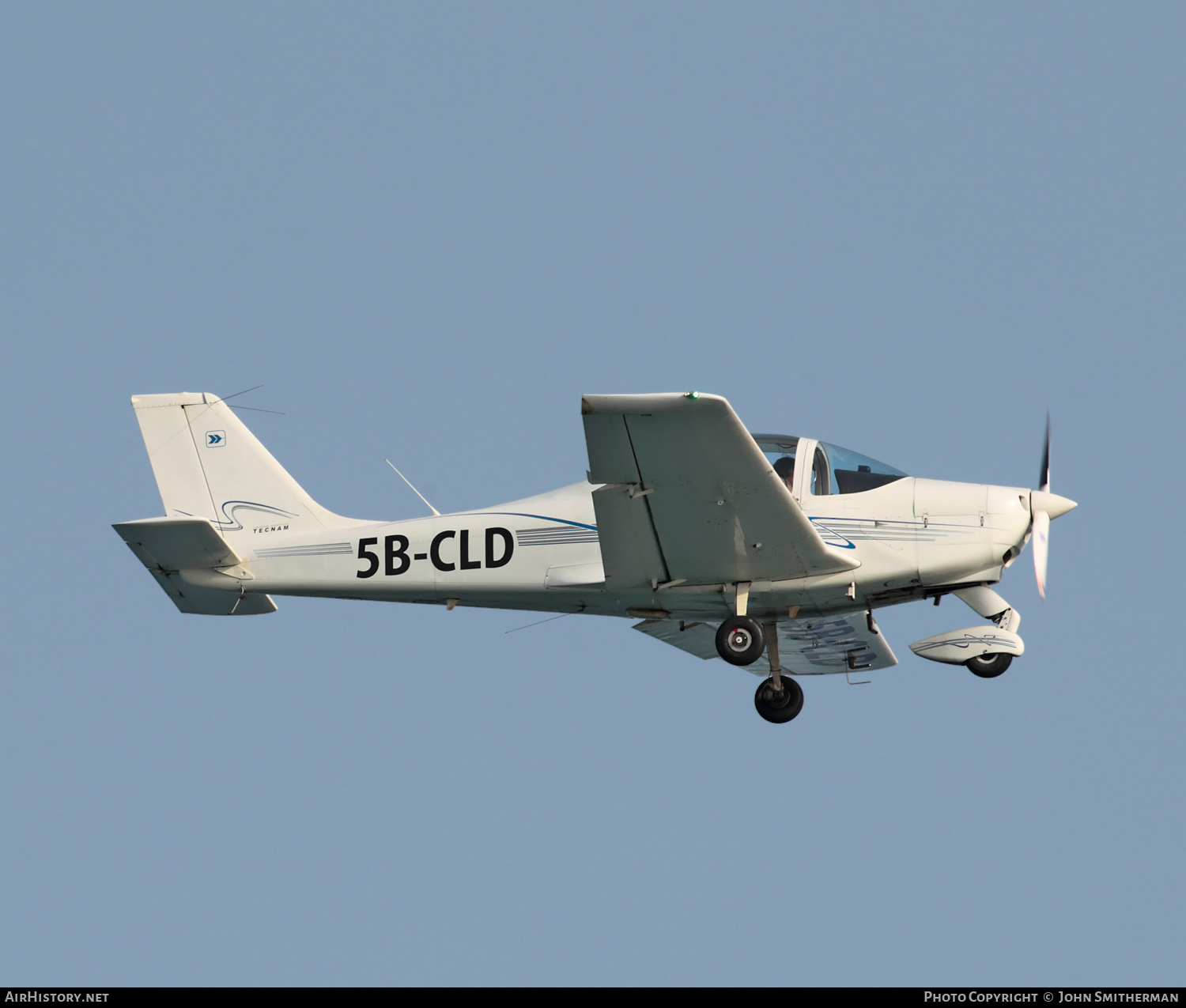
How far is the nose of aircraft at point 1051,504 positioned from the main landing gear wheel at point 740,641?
2.57m

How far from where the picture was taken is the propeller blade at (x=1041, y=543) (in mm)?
12367

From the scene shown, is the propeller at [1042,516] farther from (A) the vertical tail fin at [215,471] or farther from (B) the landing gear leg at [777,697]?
(A) the vertical tail fin at [215,471]

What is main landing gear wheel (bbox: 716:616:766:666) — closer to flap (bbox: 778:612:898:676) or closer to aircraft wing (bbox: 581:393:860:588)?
aircraft wing (bbox: 581:393:860:588)

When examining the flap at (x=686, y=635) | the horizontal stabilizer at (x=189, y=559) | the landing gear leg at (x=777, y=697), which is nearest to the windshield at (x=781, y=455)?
the landing gear leg at (x=777, y=697)

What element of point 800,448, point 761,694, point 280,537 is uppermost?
point 800,448

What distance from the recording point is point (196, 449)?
14680mm

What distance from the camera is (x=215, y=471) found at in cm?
1463

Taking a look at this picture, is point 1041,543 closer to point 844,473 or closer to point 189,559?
point 844,473

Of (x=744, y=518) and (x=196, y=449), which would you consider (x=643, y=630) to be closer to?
(x=744, y=518)

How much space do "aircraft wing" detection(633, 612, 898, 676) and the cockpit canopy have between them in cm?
199

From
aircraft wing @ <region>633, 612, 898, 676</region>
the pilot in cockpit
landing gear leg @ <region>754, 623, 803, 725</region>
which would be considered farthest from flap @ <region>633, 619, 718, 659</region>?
the pilot in cockpit
